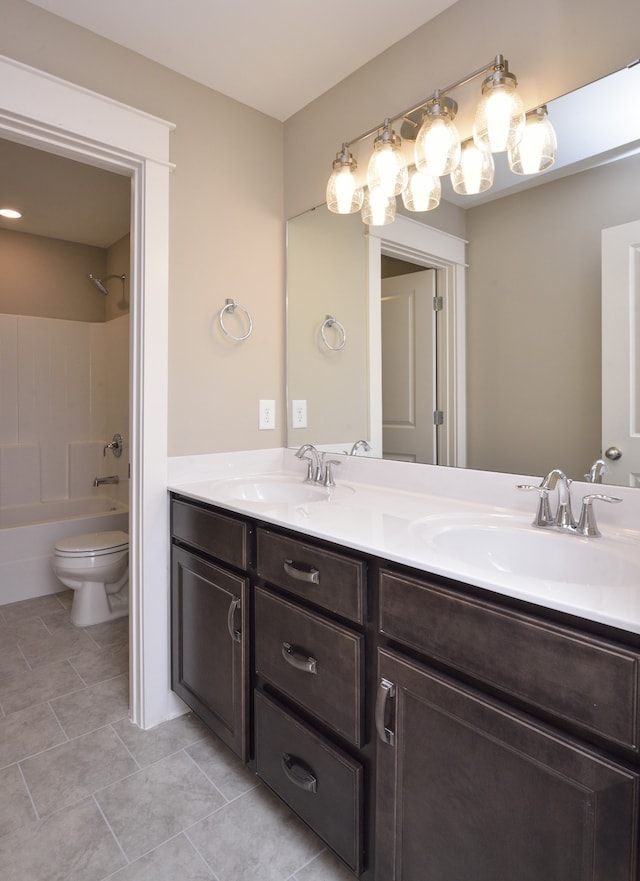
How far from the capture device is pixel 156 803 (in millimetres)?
1432

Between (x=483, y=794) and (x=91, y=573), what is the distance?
7.72ft

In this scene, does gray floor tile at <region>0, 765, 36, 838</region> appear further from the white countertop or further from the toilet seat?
the toilet seat

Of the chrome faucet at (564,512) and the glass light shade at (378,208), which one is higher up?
the glass light shade at (378,208)

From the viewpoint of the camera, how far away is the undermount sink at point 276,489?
174 centimetres

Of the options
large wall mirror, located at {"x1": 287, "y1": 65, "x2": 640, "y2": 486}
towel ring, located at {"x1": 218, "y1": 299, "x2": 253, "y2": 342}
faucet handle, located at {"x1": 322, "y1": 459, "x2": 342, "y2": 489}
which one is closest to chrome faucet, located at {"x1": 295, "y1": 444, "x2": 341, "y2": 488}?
faucet handle, located at {"x1": 322, "y1": 459, "x2": 342, "y2": 489}

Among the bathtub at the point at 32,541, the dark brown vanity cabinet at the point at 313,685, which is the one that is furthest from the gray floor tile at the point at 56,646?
→ the dark brown vanity cabinet at the point at 313,685

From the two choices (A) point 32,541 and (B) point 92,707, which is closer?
(B) point 92,707

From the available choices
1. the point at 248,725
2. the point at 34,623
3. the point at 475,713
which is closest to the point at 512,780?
the point at 475,713

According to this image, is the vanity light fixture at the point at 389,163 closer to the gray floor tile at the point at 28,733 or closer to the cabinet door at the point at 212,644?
the cabinet door at the point at 212,644

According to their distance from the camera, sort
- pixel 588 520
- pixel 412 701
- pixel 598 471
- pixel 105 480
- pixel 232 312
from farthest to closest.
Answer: pixel 105 480
pixel 232 312
pixel 598 471
pixel 588 520
pixel 412 701

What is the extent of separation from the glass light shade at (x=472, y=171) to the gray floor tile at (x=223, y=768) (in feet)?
6.20

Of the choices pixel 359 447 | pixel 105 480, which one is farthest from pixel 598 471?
pixel 105 480

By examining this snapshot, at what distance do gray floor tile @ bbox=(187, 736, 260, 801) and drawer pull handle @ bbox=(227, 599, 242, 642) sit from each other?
46cm

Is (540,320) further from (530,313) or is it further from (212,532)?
(212,532)
